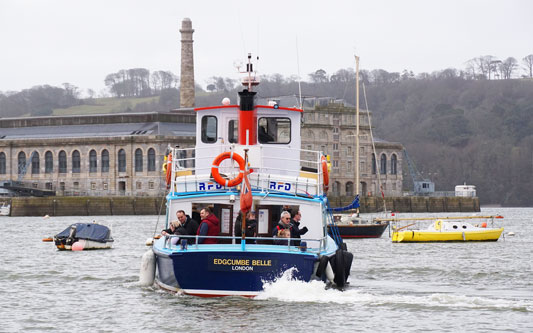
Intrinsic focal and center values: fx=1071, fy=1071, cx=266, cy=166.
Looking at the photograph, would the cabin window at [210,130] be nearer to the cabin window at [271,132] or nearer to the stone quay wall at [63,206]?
the cabin window at [271,132]

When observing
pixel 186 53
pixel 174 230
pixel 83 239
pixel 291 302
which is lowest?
pixel 291 302

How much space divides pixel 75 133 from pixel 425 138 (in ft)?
273

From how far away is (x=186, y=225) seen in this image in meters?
26.4

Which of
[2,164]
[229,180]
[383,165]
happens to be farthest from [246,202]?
[383,165]

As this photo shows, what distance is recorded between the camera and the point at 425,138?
654ft

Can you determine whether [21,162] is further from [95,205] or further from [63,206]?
[95,205]

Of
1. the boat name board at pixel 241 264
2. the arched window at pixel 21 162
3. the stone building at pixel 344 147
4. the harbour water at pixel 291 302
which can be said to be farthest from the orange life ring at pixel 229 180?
the arched window at pixel 21 162

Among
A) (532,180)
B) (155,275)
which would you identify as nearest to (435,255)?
(155,275)

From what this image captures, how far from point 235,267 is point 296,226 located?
224 cm

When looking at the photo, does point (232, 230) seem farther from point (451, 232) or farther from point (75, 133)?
point (75, 133)

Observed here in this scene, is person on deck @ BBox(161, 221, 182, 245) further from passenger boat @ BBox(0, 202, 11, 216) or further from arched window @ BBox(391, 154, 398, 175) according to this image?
arched window @ BBox(391, 154, 398, 175)

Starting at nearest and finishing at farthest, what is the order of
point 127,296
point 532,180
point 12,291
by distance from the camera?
point 127,296
point 12,291
point 532,180

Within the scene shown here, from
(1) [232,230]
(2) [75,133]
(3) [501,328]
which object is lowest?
(3) [501,328]

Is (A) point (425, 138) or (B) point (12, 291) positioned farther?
(A) point (425, 138)
